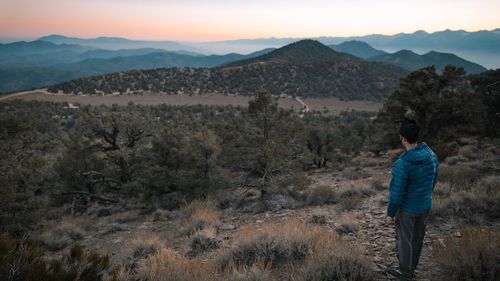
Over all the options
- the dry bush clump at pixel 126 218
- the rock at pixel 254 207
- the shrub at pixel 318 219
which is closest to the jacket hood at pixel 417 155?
the shrub at pixel 318 219

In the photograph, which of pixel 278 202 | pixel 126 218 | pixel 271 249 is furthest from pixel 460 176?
pixel 126 218

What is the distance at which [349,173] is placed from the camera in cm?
1645

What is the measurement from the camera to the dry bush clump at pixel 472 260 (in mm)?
3975

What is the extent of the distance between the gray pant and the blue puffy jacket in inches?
5.4

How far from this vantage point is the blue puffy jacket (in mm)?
4113

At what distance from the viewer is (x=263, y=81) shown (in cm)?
8556

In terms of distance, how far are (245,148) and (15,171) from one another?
888 cm

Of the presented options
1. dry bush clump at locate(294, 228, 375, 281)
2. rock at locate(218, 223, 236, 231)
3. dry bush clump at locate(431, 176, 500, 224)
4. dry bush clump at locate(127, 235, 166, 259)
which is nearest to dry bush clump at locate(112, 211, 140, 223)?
rock at locate(218, 223, 236, 231)

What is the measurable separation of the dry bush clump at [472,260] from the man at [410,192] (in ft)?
1.20

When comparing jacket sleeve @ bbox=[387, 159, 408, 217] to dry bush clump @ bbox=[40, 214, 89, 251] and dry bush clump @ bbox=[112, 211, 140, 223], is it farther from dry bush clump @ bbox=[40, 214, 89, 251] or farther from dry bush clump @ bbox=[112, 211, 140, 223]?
dry bush clump @ bbox=[112, 211, 140, 223]

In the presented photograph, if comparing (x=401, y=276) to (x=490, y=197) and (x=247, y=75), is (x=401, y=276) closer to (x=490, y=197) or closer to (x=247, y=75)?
(x=490, y=197)

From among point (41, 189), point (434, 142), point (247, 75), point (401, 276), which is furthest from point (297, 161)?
point (247, 75)

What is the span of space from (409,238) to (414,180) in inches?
31.2

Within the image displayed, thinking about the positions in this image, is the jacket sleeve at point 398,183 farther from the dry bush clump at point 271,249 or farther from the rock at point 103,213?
the rock at point 103,213
